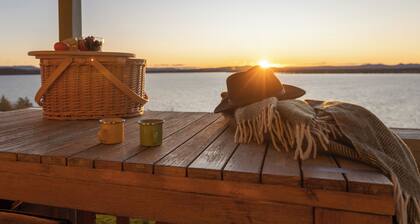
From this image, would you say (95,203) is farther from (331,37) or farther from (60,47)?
(331,37)

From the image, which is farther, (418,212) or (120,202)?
(120,202)

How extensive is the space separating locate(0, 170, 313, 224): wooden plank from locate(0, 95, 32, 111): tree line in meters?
1.81

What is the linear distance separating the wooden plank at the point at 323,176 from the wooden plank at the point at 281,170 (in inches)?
0.7

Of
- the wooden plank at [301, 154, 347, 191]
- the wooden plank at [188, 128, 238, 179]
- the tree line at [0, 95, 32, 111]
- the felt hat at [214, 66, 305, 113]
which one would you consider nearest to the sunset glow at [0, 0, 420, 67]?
the tree line at [0, 95, 32, 111]

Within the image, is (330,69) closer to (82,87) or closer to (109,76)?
(109,76)

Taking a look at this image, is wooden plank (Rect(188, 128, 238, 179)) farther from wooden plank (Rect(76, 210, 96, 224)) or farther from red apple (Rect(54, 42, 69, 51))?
red apple (Rect(54, 42, 69, 51))

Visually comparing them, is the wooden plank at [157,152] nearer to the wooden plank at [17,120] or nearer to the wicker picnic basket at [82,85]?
the wicker picnic basket at [82,85]

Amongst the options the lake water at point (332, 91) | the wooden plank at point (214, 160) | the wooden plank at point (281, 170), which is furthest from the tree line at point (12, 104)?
the wooden plank at point (281, 170)

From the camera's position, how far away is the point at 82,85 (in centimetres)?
158

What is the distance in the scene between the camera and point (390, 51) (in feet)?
9.04

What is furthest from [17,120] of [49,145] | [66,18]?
[66,18]

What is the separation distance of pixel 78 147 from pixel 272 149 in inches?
23.7

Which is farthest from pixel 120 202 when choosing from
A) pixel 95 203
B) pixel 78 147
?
pixel 78 147

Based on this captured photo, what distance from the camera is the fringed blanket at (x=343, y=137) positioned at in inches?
29.6
